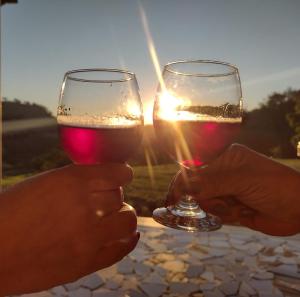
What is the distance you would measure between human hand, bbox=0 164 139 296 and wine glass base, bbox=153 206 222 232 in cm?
42

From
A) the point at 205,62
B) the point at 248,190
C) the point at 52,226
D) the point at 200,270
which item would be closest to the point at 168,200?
the point at 248,190

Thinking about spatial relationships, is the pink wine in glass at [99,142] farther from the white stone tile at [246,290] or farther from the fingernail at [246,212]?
the white stone tile at [246,290]

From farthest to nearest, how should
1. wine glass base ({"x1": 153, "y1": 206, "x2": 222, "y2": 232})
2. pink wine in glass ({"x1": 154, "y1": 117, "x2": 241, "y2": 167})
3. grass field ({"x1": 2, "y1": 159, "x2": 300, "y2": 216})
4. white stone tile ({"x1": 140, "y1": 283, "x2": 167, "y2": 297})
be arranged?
1. grass field ({"x1": 2, "y1": 159, "x2": 300, "y2": 216})
2. white stone tile ({"x1": 140, "y1": 283, "x2": 167, "y2": 297})
3. wine glass base ({"x1": 153, "y1": 206, "x2": 222, "y2": 232})
4. pink wine in glass ({"x1": 154, "y1": 117, "x2": 241, "y2": 167})

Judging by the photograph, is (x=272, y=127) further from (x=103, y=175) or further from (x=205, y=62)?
(x=103, y=175)

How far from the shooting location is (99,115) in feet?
3.68

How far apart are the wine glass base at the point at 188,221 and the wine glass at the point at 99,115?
1.20ft

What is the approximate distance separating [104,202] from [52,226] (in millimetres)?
140

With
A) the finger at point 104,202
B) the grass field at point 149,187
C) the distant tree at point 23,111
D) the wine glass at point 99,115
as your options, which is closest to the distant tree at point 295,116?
the grass field at point 149,187

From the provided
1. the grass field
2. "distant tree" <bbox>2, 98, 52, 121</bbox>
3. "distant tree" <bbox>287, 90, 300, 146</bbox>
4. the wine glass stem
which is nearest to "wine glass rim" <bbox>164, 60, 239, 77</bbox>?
the wine glass stem

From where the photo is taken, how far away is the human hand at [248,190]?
1.59 metres

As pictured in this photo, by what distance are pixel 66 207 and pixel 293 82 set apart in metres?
13.4

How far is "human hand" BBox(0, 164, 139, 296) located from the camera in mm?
982

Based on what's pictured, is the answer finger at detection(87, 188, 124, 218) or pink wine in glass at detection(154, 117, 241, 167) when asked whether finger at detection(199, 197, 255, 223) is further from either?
finger at detection(87, 188, 124, 218)

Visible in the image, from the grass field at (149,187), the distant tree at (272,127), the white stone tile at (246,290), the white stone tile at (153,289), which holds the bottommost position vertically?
the grass field at (149,187)
